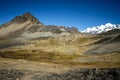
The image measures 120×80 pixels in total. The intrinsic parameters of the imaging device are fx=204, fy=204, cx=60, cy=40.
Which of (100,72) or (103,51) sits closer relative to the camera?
(100,72)

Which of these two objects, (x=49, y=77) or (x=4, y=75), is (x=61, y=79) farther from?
(x=4, y=75)

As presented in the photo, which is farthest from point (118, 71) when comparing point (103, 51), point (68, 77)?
point (103, 51)

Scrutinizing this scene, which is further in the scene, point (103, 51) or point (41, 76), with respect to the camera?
point (103, 51)

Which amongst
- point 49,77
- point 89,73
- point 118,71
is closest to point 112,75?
point 118,71

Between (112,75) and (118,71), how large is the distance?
120 cm

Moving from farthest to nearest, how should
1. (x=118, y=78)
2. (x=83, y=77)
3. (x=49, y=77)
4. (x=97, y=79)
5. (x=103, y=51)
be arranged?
(x=103, y=51)
(x=49, y=77)
(x=83, y=77)
(x=97, y=79)
(x=118, y=78)

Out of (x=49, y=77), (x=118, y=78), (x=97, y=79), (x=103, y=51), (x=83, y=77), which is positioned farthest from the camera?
(x=103, y=51)

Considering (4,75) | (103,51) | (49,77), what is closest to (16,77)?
(4,75)

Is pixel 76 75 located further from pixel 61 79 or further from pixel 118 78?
pixel 118 78

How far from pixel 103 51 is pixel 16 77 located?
80.0 metres

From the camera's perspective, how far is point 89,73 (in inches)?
1444

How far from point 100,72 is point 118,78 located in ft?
16.1

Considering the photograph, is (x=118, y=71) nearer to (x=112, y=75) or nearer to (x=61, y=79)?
(x=112, y=75)

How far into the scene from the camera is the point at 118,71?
110 ft
